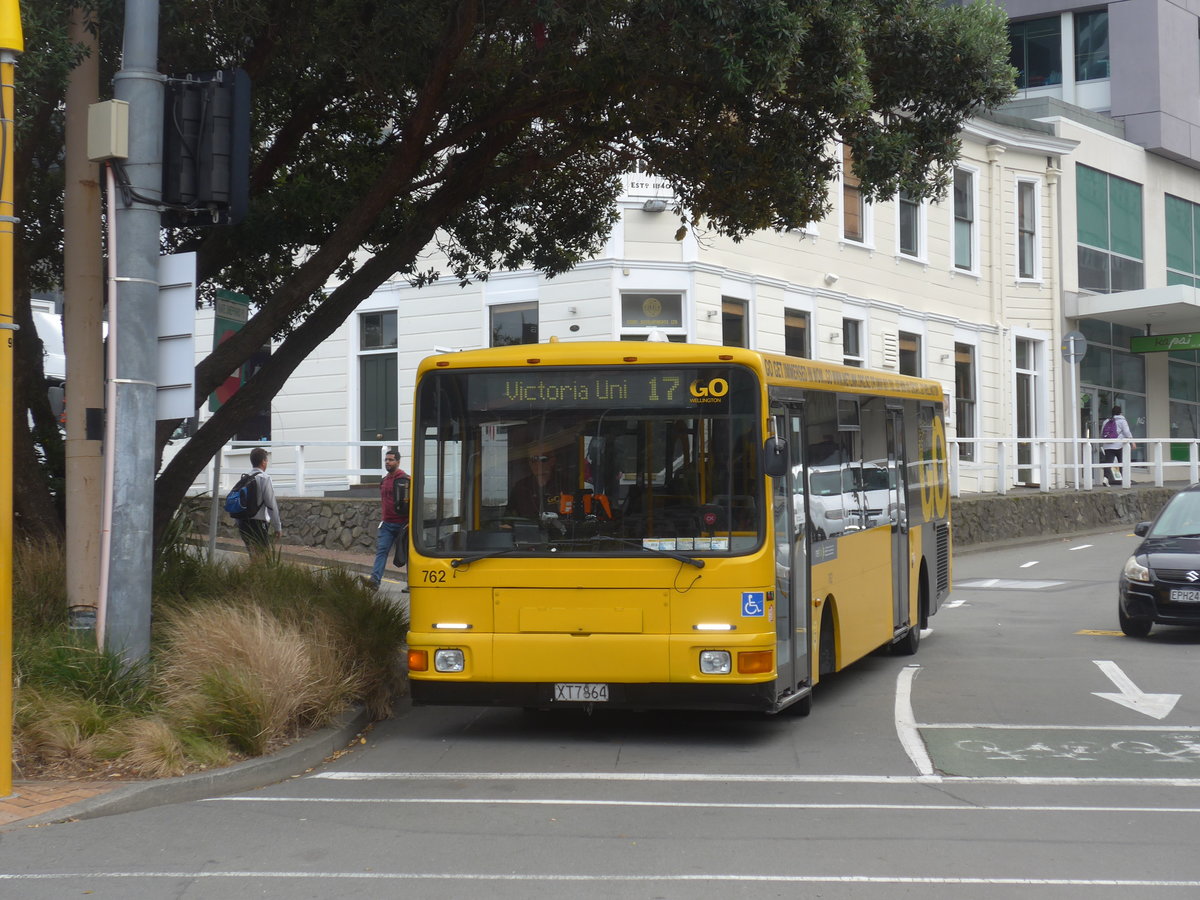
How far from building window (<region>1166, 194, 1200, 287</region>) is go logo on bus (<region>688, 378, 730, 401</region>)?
110 feet

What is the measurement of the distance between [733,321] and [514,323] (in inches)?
152

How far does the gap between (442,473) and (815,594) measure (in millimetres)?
2930

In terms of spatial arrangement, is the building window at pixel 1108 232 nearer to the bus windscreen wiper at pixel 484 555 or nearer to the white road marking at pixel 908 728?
the white road marking at pixel 908 728

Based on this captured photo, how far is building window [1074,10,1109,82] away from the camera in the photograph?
40.0m

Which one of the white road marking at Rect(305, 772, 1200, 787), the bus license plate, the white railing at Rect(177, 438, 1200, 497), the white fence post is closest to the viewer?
the white road marking at Rect(305, 772, 1200, 787)

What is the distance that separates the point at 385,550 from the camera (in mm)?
18203

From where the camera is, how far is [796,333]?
91.5 ft

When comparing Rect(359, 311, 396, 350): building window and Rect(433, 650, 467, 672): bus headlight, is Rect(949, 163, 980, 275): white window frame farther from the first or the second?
Rect(433, 650, 467, 672): bus headlight

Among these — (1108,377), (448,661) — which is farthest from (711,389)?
(1108,377)

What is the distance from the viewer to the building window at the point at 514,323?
25.5 m

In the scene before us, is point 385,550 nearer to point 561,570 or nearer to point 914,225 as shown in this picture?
point 561,570

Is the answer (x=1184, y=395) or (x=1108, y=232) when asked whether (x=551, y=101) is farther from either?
(x=1184, y=395)

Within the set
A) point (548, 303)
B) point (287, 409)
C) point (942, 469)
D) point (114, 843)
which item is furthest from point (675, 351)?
point (287, 409)

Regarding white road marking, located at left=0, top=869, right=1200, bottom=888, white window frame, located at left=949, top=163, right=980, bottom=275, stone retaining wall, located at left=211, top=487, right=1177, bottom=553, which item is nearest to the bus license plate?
white road marking, located at left=0, top=869, right=1200, bottom=888
